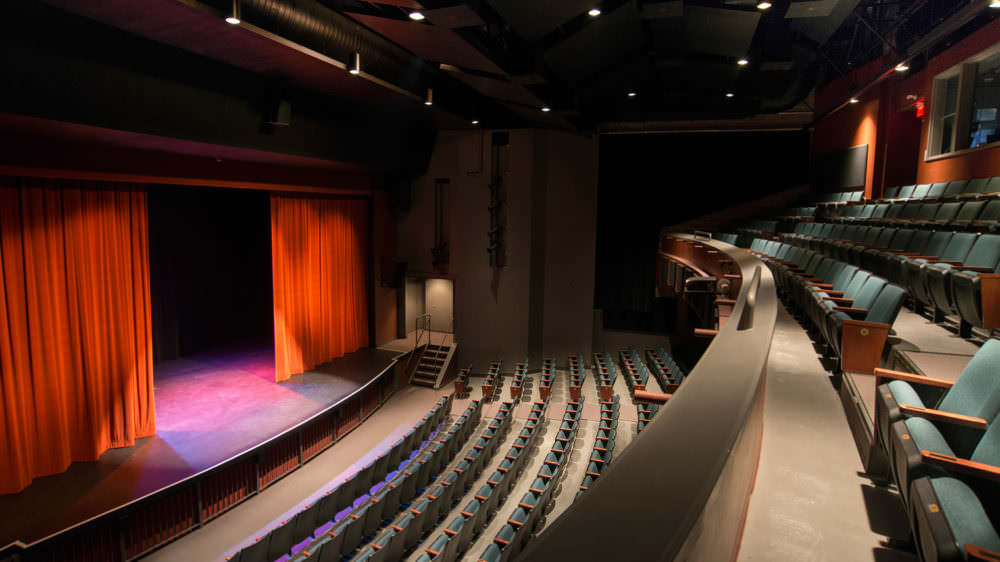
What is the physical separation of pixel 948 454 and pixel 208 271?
17.6 feet

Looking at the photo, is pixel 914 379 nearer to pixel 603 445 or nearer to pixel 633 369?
pixel 603 445

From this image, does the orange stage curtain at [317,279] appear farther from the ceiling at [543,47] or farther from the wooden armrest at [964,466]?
the wooden armrest at [964,466]

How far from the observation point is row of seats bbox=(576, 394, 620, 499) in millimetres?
2720

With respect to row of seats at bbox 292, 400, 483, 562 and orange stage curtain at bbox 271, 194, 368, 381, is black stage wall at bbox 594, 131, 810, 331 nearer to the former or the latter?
orange stage curtain at bbox 271, 194, 368, 381

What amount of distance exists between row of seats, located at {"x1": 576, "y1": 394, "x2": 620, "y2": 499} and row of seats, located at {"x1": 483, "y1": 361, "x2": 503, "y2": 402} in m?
1.00

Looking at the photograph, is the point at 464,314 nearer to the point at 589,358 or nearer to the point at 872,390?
the point at 589,358

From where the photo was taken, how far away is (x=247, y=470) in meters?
3.03

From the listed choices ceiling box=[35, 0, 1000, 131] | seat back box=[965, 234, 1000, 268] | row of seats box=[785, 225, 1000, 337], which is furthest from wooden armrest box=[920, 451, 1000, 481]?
ceiling box=[35, 0, 1000, 131]

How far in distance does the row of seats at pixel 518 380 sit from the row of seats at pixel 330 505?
0.76 metres

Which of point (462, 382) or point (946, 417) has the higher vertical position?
point (946, 417)

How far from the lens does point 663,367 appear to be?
479cm

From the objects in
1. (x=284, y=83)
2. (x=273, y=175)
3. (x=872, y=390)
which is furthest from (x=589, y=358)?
(x=872, y=390)

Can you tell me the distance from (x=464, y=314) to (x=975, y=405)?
4813 millimetres

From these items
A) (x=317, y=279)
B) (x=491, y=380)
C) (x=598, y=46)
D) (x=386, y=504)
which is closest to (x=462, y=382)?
(x=491, y=380)
